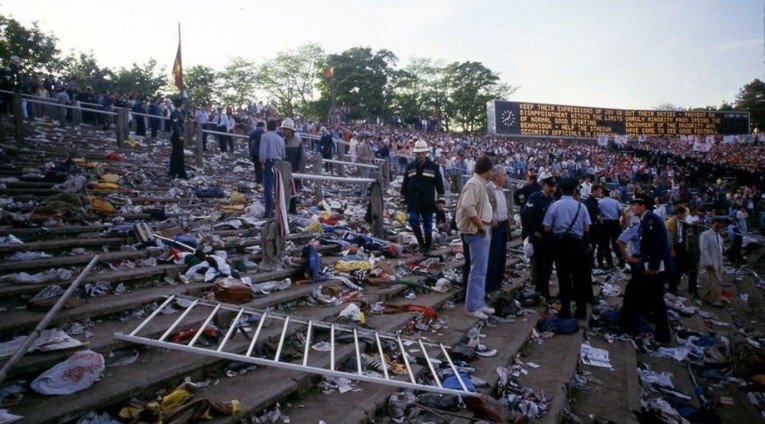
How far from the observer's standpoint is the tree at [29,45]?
33.6 metres

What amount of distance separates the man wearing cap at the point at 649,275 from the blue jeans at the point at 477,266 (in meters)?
2.03

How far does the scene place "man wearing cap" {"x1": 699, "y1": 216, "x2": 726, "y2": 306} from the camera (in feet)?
26.9

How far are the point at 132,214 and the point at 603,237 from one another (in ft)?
29.6

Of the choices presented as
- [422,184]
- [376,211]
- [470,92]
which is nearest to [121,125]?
[376,211]

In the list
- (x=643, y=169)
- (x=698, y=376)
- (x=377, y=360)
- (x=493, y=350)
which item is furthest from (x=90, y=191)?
(x=643, y=169)

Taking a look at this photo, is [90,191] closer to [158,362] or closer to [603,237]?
[158,362]

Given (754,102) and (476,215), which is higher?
(754,102)

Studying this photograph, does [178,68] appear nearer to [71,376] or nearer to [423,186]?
[423,186]

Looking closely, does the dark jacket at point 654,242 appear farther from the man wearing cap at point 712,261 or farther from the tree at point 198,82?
the tree at point 198,82

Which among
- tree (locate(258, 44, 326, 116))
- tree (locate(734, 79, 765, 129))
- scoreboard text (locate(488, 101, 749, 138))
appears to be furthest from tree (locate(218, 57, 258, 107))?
tree (locate(734, 79, 765, 129))

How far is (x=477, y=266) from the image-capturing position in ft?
16.2

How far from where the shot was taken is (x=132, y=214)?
7.01 m

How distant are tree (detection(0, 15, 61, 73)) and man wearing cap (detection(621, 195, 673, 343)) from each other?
41565 mm

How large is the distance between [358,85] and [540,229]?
44.0 metres
